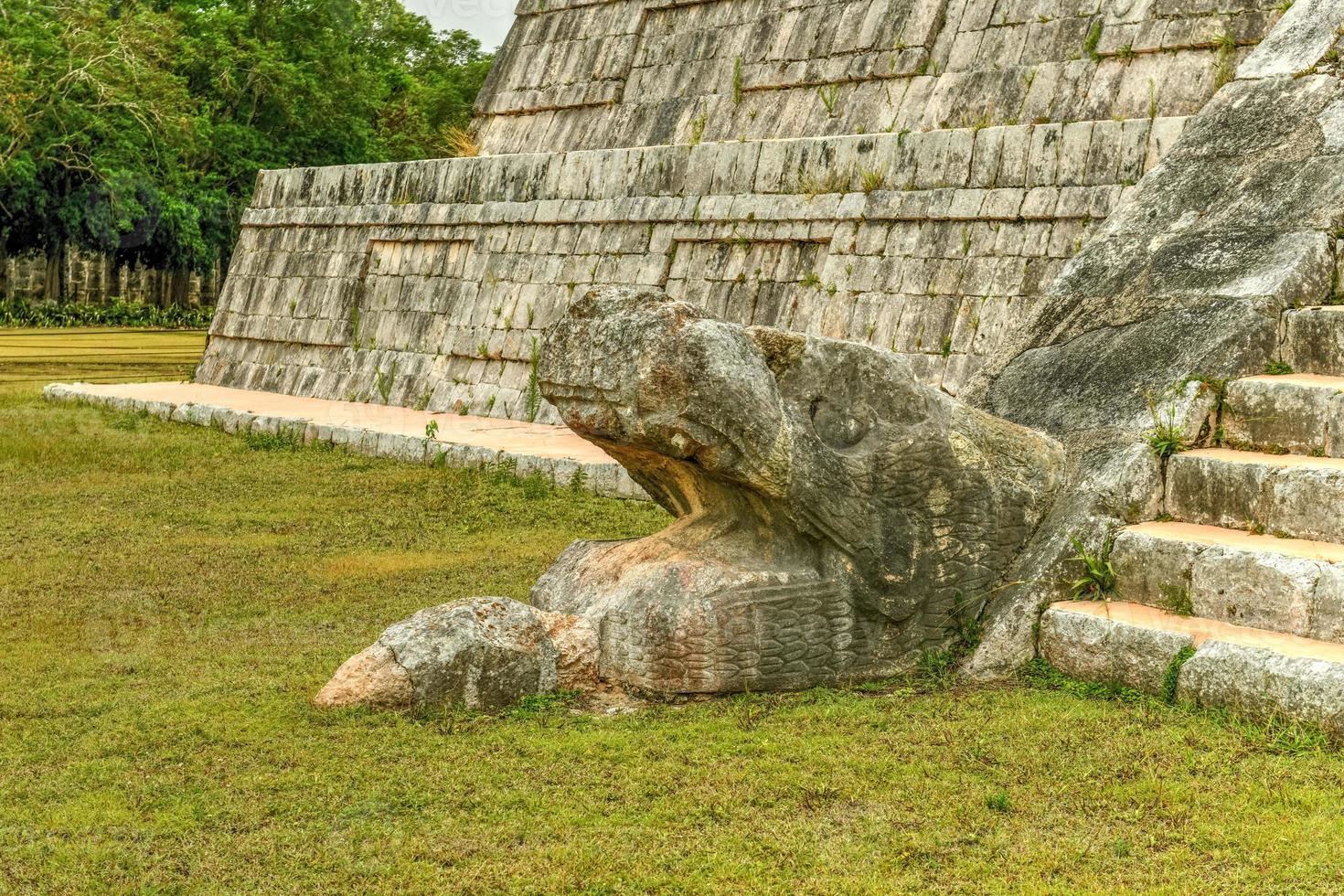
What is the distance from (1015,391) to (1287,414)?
1212 mm

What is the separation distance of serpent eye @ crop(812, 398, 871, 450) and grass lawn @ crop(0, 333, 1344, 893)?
2.92ft

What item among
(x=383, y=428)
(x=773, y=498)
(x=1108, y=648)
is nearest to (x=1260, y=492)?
(x=1108, y=648)

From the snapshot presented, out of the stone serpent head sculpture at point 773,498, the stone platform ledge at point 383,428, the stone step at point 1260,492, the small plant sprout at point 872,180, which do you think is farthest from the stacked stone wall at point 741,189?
the stone serpent head sculpture at point 773,498

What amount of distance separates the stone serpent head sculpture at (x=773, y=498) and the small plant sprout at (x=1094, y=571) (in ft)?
1.02

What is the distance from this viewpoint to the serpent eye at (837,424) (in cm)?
552

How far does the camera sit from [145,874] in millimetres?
3711

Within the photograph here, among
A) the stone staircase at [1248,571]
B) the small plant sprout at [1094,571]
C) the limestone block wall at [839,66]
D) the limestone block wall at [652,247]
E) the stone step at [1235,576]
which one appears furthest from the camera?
the limestone block wall at [839,66]

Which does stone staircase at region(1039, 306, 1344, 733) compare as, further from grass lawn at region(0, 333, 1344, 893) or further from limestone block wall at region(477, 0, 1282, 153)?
limestone block wall at region(477, 0, 1282, 153)

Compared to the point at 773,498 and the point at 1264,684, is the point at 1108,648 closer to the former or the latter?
the point at 1264,684

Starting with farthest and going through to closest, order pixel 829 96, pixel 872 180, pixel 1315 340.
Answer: pixel 829 96
pixel 872 180
pixel 1315 340

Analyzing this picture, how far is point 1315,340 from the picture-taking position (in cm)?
595

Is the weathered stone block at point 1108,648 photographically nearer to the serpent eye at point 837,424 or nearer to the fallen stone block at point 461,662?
the serpent eye at point 837,424

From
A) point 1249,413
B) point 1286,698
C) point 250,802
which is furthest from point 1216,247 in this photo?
point 250,802

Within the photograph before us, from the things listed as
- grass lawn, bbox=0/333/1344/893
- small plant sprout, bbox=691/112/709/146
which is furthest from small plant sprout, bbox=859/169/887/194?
grass lawn, bbox=0/333/1344/893
